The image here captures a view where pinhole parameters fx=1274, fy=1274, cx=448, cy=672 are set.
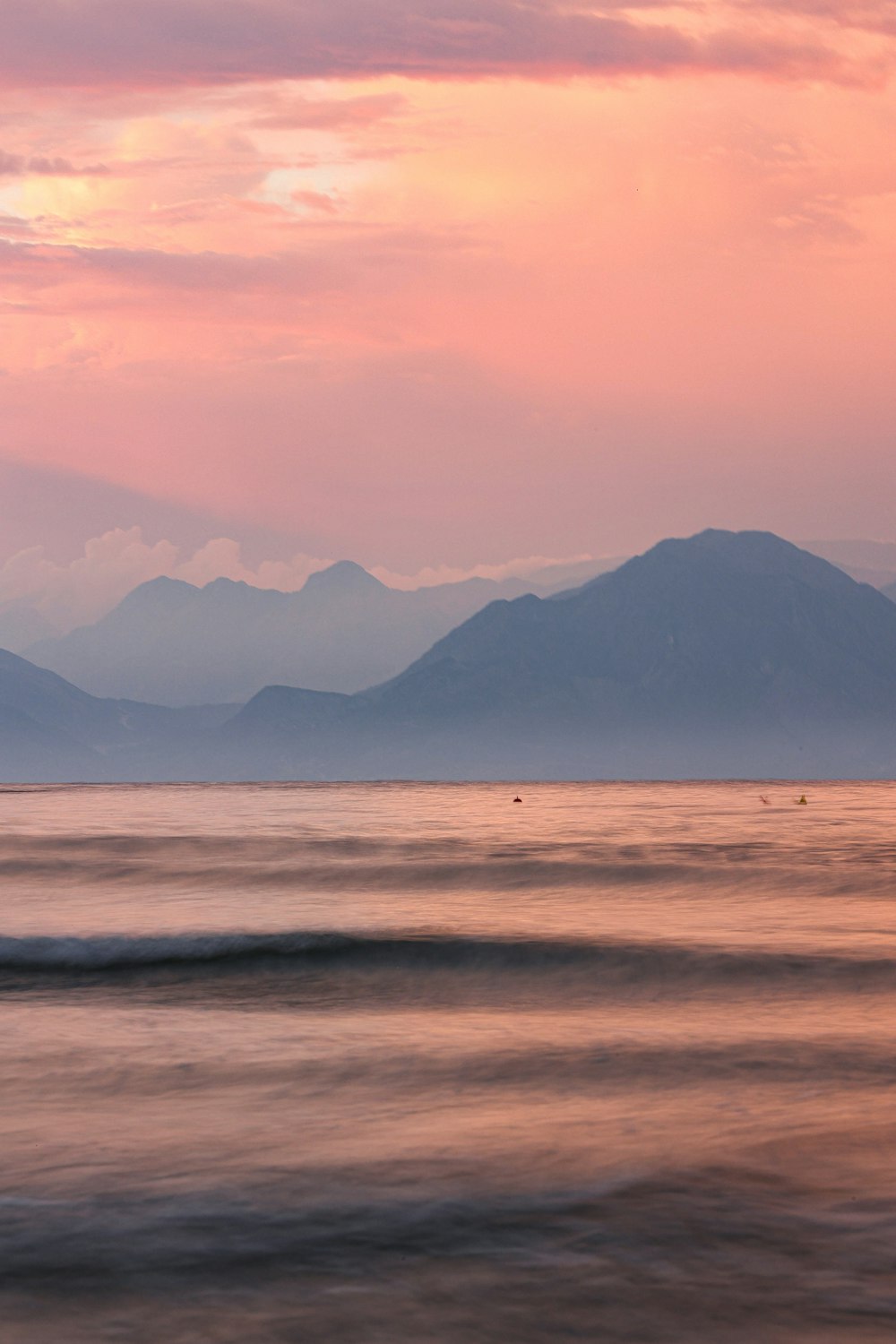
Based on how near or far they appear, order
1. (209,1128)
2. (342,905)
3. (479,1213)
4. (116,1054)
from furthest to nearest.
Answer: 1. (342,905)
2. (116,1054)
3. (209,1128)
4. (479,1213)

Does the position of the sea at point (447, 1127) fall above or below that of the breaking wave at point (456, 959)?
below

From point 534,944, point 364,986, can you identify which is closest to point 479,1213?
point 364,986

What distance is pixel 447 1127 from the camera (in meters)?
10.2

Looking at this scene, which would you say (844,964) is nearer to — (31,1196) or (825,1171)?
(825,1171)

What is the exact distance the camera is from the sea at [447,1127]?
23.0 ft

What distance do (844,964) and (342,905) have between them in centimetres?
1229

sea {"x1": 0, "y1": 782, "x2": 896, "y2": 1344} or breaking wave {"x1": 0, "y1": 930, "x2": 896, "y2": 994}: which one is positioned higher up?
breaking wave {"x1": 0, "y1": 930, "x2": 896, "y2": 994}

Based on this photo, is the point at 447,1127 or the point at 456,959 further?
the point at 456,959

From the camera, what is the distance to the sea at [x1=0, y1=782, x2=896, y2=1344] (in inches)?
276

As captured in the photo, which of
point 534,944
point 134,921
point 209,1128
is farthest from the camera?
point 134,921

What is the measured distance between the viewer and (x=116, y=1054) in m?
13.1

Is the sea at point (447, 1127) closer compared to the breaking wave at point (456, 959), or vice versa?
the sea at point (447, 1127)

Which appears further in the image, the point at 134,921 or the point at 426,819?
the point at 426,819

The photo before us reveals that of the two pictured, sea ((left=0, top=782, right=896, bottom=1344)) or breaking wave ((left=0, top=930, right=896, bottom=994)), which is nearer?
sea ((left=0, top=782, right=896, bottom=1344))
